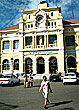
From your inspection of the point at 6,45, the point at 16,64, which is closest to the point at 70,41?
the point at 16,64

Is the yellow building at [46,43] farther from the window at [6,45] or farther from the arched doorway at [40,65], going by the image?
the window at [6,45]

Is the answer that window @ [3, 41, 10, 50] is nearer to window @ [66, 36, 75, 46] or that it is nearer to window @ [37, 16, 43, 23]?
window @ [37, 16, 43, 23]

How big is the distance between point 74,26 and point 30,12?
11116mm

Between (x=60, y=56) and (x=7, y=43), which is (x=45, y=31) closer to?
(x=60, y=56)

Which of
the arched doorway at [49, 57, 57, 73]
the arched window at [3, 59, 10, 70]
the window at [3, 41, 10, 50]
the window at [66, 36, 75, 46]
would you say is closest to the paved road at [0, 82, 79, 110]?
the arched doorway at [49, 57, 57, 73]

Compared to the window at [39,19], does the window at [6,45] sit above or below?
below

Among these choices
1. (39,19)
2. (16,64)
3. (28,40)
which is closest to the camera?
(39,19)

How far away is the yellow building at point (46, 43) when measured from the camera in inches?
1385

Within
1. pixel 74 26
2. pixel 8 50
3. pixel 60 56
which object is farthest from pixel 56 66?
pixel 8 50

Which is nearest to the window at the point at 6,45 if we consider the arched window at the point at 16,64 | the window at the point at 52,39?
the arched window at the point at 16,64

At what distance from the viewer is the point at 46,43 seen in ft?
117

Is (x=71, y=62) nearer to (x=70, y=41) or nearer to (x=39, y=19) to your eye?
(x=70, y=41)

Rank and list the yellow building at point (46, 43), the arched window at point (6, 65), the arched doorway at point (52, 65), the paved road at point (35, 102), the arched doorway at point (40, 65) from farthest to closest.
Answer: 1. the arched window at point (6, 65)
2. the arched doorway at point (40, 65)
3. the arched doorway at point (52, 65)
4. the yellow building at point (46, 43)
5. the paved road at point (35, 102)

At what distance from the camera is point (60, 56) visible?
34500 millimetres
